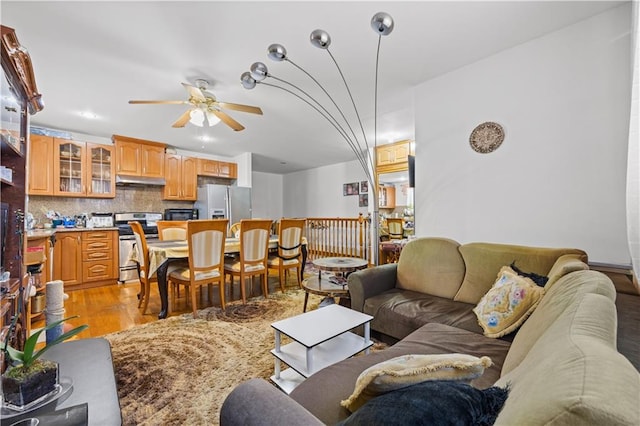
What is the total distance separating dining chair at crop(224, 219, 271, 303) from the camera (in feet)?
10.3

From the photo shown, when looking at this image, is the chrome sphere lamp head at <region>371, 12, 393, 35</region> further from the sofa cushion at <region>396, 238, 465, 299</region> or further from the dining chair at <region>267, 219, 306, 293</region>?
the dining chair at <region>267, 219, 306, 293</region>

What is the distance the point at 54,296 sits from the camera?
1871 millimetres

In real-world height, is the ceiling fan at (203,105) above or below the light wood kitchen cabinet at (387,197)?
above

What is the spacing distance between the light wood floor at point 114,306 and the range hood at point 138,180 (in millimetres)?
1741

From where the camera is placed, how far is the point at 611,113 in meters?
1.91

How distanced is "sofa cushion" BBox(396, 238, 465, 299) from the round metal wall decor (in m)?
0.96

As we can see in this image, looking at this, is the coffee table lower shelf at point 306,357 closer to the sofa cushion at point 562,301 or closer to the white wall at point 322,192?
the sofa cushion at point 562,301

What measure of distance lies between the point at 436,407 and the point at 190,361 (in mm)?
1974

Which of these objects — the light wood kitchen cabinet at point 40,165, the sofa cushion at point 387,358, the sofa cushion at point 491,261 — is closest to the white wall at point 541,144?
the sofa cushion at point 491,261

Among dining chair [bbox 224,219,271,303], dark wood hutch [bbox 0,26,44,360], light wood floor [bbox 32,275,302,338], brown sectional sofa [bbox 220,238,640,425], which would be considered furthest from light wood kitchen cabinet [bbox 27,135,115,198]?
brown sectional sofa [bbox 220,238,640,425]

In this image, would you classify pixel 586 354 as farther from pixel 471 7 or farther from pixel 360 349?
pixel 471 7

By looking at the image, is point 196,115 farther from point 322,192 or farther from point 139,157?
point 322,192

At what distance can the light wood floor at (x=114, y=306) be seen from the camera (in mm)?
2598

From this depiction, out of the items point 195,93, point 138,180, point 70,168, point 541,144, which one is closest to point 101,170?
point 70,168
